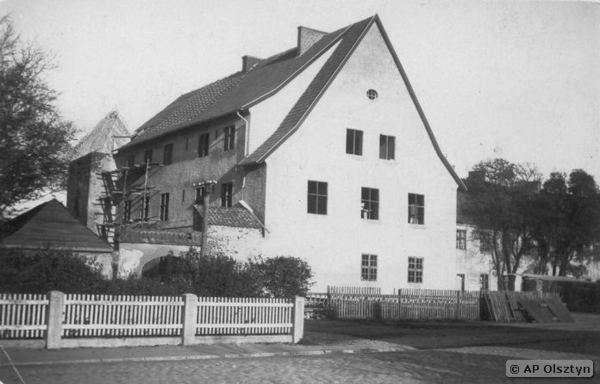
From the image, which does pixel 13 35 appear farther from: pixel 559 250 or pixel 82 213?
pixel 559 250

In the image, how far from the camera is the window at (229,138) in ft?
116

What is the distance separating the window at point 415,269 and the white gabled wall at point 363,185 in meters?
0.27

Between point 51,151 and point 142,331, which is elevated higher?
point 51,151

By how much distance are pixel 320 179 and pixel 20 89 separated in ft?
55.4

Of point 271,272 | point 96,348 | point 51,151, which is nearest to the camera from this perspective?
point 96,348

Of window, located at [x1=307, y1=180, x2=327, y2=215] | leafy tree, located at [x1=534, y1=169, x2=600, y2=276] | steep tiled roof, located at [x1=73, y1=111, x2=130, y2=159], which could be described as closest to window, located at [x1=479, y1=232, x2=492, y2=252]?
leafy tree, located at [x1=534, y1=169, x2=600, y2=276]

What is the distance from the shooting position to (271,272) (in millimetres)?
29062

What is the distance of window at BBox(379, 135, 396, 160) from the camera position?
36.0 metres

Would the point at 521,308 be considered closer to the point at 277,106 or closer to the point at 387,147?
the point at 387,147

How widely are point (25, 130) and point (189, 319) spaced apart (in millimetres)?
7340

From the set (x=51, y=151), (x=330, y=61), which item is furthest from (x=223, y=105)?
(x=51, y=151)

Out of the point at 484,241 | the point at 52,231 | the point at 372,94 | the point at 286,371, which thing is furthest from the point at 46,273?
the point at 484,241

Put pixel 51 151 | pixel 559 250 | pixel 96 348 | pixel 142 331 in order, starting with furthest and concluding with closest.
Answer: pixel 559 250
pixel 51 151
pixel 142 331
pixel 96 348

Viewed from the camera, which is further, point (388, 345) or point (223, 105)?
point (223, 105)
